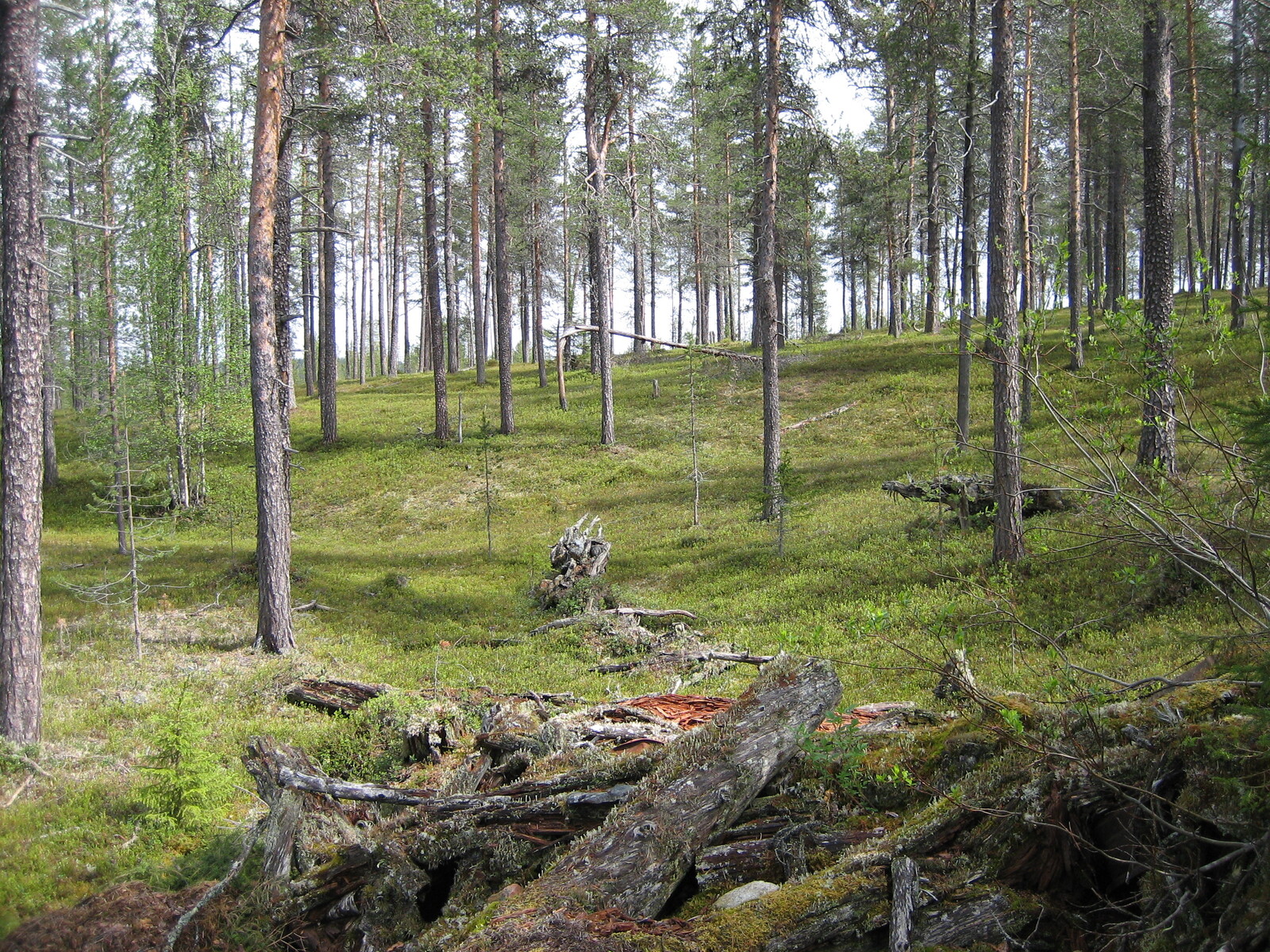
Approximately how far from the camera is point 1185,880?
9.43 ft

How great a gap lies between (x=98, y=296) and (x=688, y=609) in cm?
1942

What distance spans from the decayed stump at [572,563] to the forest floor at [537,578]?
55 centimetres

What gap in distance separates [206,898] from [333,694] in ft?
15.9

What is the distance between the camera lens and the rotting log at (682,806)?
3.71 meters

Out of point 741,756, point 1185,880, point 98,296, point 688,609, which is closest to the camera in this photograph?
point 1185,880

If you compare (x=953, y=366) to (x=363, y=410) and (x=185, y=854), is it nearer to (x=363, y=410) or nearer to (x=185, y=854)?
(x=363, y=410)

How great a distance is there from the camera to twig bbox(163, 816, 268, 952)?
461cm

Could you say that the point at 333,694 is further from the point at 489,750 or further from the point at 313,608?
the point at 313,608

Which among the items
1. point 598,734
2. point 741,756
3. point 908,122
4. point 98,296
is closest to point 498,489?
point 98,296

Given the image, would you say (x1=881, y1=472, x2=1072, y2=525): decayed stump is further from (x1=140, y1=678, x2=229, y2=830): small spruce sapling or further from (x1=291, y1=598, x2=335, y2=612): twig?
(x1=291, y1=598, x2=335, y2=612): twig

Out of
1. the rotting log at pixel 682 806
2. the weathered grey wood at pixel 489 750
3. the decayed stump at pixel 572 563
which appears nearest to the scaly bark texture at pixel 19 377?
the weathered grey wood at pixel 489 750

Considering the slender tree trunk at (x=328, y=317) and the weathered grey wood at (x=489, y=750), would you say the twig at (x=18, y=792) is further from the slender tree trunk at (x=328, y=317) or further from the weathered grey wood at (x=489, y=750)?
the slender tree trunk at (x=328, y=317)

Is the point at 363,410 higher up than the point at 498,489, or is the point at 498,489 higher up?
the point at 363,410

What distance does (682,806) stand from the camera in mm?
4070
